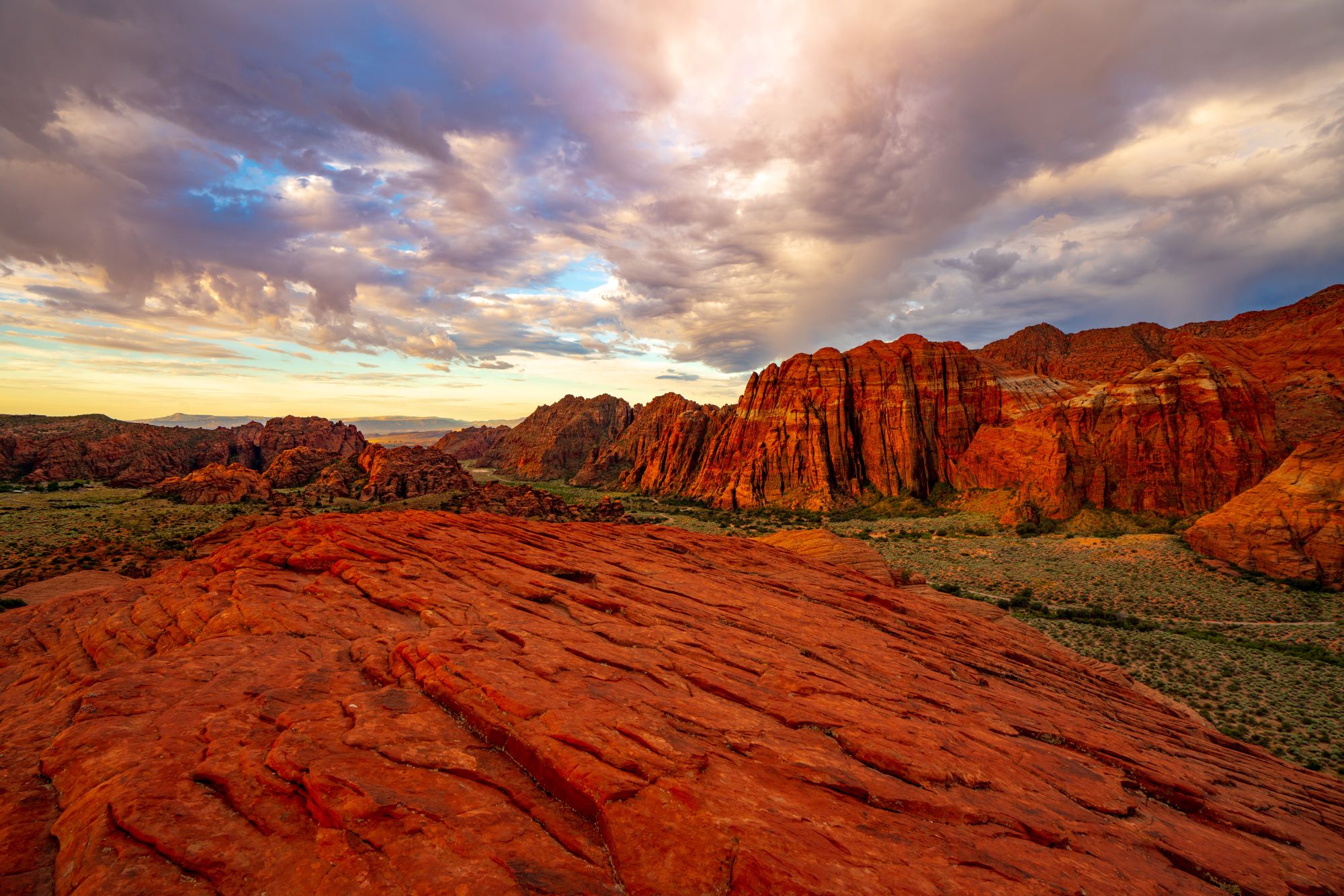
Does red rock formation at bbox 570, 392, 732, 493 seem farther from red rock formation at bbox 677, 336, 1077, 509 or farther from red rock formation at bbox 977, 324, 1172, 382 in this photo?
red rock formation at bbox 977, 324, 1172, 382

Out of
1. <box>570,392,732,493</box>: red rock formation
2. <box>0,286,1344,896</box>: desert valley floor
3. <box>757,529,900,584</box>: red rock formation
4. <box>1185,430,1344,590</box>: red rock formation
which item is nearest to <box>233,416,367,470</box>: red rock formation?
<box>570,392,732,493</box>: red rock formation

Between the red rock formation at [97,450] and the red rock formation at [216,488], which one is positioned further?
the red rock formation at [97,450]

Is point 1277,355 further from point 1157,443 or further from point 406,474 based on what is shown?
point 406,474

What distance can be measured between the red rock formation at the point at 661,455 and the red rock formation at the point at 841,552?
85.1m

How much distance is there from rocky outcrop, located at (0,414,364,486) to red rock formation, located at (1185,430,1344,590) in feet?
535

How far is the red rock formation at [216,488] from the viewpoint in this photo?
78.4 m

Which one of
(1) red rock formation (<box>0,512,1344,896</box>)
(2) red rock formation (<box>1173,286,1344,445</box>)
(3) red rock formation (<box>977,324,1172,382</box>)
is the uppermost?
(3) red rock formation (<box>977,324,1172,382</box>)

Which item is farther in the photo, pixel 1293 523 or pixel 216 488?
pixel 216 488

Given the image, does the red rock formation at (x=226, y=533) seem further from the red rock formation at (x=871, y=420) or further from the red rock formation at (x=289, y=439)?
the red rock formation at (x=289, y=439)

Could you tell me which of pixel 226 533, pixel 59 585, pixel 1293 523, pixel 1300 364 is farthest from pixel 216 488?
pixel 1300 364

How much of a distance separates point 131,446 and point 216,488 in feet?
205

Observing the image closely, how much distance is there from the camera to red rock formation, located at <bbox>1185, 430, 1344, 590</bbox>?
1656 inches

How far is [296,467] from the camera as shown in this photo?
10594cm

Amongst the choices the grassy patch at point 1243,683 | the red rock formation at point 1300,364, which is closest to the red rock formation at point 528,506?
the grassy patch at point 1243,683
